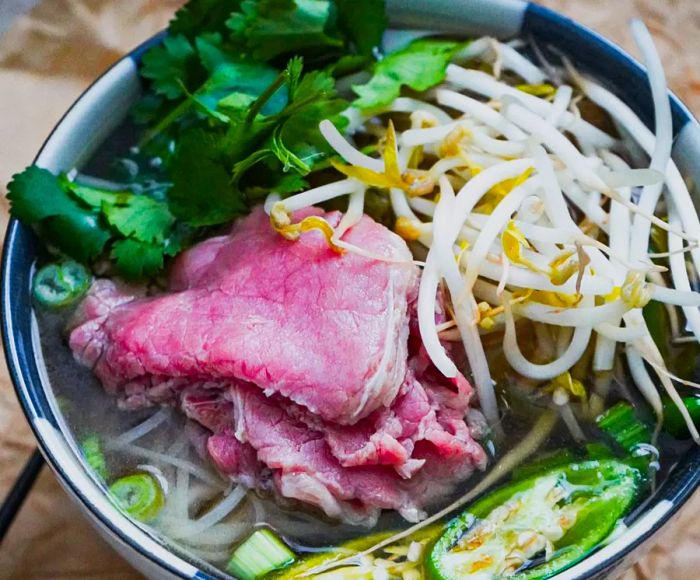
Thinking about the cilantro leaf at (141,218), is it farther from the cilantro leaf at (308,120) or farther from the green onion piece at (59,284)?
the cilantro leaf at (308,120)

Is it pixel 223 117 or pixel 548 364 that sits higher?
pixel 223 117

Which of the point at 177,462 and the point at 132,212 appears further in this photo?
the point at 132,212

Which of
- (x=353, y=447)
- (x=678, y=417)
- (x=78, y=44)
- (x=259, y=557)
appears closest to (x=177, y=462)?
(x=259, y=557)

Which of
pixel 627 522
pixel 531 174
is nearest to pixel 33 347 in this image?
pixel 531 174

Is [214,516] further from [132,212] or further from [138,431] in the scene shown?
[132,212]

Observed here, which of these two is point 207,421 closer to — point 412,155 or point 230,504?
point 230,504

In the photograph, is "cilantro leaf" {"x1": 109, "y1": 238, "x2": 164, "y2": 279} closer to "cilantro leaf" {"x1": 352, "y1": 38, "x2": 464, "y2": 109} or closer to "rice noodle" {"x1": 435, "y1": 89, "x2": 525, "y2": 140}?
"cilantro leaf" {"x1": 352, "y1": 38, "x2": 464, "y2": 109}
